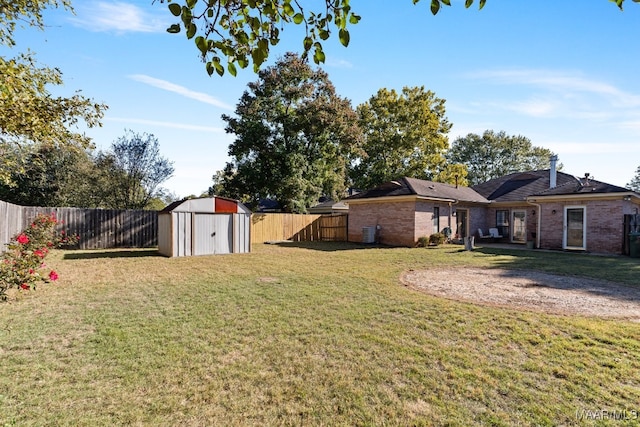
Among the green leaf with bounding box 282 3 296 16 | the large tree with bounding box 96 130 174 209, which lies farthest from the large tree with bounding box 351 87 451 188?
the green leaf with bounding box 282 3 296 16

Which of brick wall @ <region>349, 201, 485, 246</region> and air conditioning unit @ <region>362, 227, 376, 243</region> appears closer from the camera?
brick wall @ <region>349, 201, 485, 246</region>

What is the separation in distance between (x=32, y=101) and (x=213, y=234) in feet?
27.6

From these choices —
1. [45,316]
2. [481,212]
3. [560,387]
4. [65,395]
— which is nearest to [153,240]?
[45,316]

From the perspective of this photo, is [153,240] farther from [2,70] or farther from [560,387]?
[560,387]

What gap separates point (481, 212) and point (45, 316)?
21858 mm

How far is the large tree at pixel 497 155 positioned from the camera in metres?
44.0

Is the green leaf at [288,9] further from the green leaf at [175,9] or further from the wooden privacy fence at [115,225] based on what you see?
the wooden privacy fence at [115,225]

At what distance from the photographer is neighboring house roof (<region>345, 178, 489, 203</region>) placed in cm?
1708

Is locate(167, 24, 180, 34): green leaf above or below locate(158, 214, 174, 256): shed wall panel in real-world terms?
above

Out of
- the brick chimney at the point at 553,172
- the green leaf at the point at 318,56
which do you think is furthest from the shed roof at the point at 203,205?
the brick chimney at the point at 553,172

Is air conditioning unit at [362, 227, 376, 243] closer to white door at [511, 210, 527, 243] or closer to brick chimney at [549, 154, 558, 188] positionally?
white door at [511, 210, 527, 243]

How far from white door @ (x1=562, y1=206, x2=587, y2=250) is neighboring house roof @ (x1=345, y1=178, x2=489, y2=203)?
4887 millimetres

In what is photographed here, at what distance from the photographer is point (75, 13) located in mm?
7176

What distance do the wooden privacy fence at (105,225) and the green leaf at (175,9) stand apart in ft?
51.2
